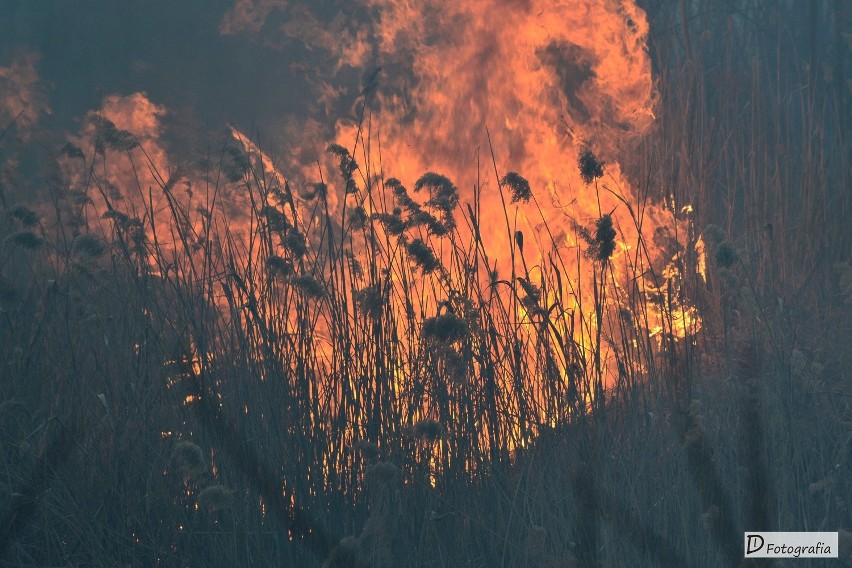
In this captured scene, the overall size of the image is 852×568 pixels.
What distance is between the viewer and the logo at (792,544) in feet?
6.88

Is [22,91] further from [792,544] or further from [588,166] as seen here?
[792,544]

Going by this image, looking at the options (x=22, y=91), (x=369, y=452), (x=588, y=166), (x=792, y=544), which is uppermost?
(x=22, y=91)

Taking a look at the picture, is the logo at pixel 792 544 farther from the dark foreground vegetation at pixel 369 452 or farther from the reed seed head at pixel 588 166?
the reed seed head at pixel 588 166

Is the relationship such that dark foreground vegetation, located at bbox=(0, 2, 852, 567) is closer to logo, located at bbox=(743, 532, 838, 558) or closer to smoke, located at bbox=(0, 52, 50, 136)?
logo, located at bbox=(743, 532, 838, 558)

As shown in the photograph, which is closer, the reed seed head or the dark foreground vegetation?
the dark foreground vegetation

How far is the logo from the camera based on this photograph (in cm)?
210

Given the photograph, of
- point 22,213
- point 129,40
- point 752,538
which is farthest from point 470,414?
point 129,40

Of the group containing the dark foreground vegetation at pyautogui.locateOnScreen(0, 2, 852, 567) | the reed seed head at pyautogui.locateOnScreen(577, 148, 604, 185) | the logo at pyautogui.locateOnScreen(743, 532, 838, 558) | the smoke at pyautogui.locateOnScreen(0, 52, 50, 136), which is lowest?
the logo at pyautogui.locateOnScreen(743, 532, 838, 558)

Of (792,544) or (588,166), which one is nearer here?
(792,544)

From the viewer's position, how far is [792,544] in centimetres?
220

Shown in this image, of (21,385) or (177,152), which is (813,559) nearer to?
(21,385)

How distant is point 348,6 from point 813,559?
3.23m

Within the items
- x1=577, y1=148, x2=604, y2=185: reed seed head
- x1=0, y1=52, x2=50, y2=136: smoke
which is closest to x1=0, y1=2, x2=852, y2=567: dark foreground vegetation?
x1=577, y1=148, x2=604, y2=185: reed seed head

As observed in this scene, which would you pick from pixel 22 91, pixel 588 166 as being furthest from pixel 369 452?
pixel 22 91
